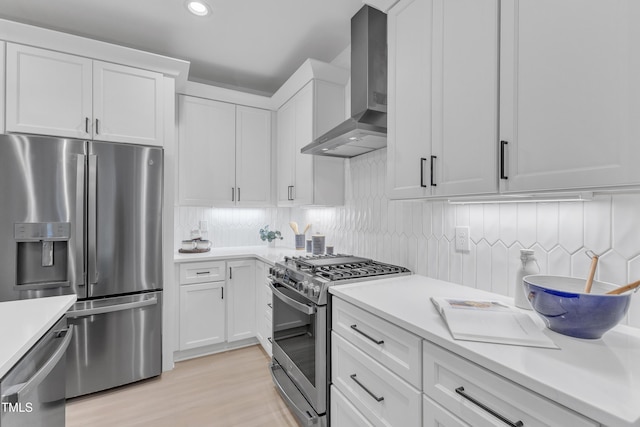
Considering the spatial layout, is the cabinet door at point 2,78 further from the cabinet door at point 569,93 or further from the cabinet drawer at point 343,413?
the cabinet door at point 569,93

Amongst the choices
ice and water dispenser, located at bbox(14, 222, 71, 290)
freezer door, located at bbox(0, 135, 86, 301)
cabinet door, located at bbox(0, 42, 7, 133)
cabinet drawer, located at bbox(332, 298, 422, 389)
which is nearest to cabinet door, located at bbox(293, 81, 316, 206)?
cabinet drawer, located at bbox(332, 298, 422, 389)

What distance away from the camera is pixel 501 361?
0.78 meters

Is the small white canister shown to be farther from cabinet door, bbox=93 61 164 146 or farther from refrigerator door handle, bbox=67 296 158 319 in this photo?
cabinet door, bbox=93 61 164 146

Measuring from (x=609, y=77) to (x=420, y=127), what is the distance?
27.4 inches

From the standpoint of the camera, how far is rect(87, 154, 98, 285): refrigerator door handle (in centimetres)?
208

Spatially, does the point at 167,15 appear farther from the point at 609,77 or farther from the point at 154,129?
the point at 609,77

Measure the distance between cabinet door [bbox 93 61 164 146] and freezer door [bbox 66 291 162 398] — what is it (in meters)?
1.24

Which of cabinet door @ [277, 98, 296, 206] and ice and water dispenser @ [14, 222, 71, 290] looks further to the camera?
cabinet door @ [277, 98, 296, 206]

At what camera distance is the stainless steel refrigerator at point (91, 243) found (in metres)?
Answer: 1.93

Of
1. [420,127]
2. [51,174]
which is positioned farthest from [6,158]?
[420,127]

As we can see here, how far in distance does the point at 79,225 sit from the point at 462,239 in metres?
2.45

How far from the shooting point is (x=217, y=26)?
7.71 ft

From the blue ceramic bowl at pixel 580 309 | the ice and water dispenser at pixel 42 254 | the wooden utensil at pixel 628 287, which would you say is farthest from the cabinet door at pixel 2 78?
the wooden utensil at pixel 628 287

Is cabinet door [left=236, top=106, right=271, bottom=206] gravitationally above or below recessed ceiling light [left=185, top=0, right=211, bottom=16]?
below
